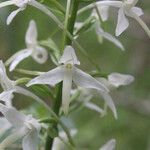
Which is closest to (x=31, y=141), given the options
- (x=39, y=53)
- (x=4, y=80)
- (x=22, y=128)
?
(x=22, y=128)

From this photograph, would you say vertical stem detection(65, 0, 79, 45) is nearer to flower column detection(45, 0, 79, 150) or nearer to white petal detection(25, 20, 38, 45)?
flower column detection(45, 0, 79, 150)

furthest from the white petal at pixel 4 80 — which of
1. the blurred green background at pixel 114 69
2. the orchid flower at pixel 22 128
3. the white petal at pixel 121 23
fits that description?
the blurred green background at pixel 114 69

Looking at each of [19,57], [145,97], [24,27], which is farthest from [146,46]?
[19,57]

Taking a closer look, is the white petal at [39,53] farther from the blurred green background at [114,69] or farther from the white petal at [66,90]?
the blurred green background at [114,69]

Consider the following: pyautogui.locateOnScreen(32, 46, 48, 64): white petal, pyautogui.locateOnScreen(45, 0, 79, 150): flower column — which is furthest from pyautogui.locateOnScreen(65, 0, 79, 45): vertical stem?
pyautogui.locateOnScreen(32, 46, 48, 64): white petal

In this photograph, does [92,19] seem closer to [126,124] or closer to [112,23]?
[126,124]
